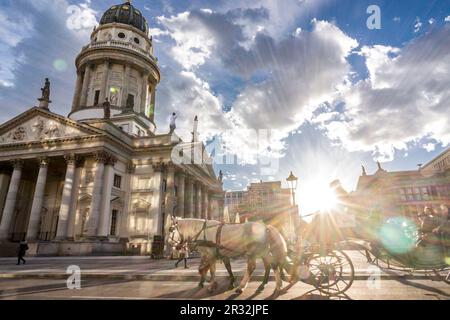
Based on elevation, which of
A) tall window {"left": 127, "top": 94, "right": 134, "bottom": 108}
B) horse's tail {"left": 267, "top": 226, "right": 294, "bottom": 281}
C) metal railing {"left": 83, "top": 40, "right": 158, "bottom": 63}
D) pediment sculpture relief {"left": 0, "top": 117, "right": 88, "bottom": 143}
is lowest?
horse's tail {"left": 267, "top": 226, "right": 294, "bottom": 281}

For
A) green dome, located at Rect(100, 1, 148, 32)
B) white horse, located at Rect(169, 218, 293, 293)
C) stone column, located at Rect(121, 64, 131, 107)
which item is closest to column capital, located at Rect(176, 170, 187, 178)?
stone column, located at Rect(121, 64, 131, 107)

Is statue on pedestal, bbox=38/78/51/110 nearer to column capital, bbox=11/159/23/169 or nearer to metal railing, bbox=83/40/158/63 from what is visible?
column capital, bbox=11/159/23/169

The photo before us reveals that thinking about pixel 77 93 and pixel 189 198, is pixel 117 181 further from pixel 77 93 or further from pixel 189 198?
pixel 77 93

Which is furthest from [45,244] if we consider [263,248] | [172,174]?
[263,248]

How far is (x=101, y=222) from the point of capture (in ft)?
83.0

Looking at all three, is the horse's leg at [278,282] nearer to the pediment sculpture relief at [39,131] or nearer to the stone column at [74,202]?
the stone column at [74,202]

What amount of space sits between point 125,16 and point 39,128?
28.8 metres

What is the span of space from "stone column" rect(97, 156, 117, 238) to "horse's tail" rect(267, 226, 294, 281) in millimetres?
23409

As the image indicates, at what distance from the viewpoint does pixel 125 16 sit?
46031 millimetres

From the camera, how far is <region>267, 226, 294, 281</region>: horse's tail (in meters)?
6.04

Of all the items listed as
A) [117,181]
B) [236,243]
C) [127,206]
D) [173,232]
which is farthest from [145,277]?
[117,181]

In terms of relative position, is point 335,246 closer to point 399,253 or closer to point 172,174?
point 399,253

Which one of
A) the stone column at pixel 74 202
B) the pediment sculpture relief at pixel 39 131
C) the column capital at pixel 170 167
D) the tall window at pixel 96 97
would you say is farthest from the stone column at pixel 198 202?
the tall window at pixel 96 97
